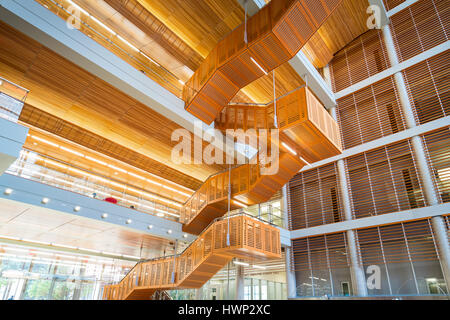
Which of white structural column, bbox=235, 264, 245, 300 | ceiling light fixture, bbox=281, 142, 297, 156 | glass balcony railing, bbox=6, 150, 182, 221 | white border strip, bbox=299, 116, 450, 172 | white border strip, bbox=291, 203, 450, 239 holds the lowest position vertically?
white structural column, bbox=235, 264, 245, 300

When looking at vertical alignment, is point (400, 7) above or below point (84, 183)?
above

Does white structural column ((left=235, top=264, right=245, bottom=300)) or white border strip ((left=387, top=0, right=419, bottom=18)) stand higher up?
white border strip ((left=387, top=0, right=419, bottom=18))

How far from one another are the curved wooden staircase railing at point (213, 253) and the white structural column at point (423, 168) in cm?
523

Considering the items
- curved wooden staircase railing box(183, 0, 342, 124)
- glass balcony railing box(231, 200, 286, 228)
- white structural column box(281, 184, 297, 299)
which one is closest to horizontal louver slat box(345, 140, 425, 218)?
white structural column box(281, 184, 297, 299)

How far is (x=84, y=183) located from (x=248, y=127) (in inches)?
244

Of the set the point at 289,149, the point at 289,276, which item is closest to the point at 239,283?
the point at 289,276

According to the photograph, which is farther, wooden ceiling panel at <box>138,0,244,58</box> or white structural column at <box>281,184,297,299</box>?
white structural column at <box>281,184,297,299</box>

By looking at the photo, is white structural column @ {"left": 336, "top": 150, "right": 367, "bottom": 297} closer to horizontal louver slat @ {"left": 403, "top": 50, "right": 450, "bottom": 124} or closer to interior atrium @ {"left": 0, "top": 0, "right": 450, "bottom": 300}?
interior atrium @ {"left": 0, "top": 0, "right": 450, "bottom": 300}

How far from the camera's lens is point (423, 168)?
1057cm

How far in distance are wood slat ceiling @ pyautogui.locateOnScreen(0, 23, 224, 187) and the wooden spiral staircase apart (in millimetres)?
2523

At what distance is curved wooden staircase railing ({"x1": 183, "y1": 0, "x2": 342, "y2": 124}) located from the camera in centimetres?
750

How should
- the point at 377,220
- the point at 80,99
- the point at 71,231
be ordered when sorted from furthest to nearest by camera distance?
1. the point at 71,231
2. the point at 377,220
3. the point at 80,99

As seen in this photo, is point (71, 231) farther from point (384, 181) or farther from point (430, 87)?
point (430, 87)

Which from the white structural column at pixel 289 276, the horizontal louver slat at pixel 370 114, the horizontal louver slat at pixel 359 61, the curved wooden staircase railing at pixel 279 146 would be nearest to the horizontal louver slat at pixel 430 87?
the horizontal louver slat at pixel 370 114
